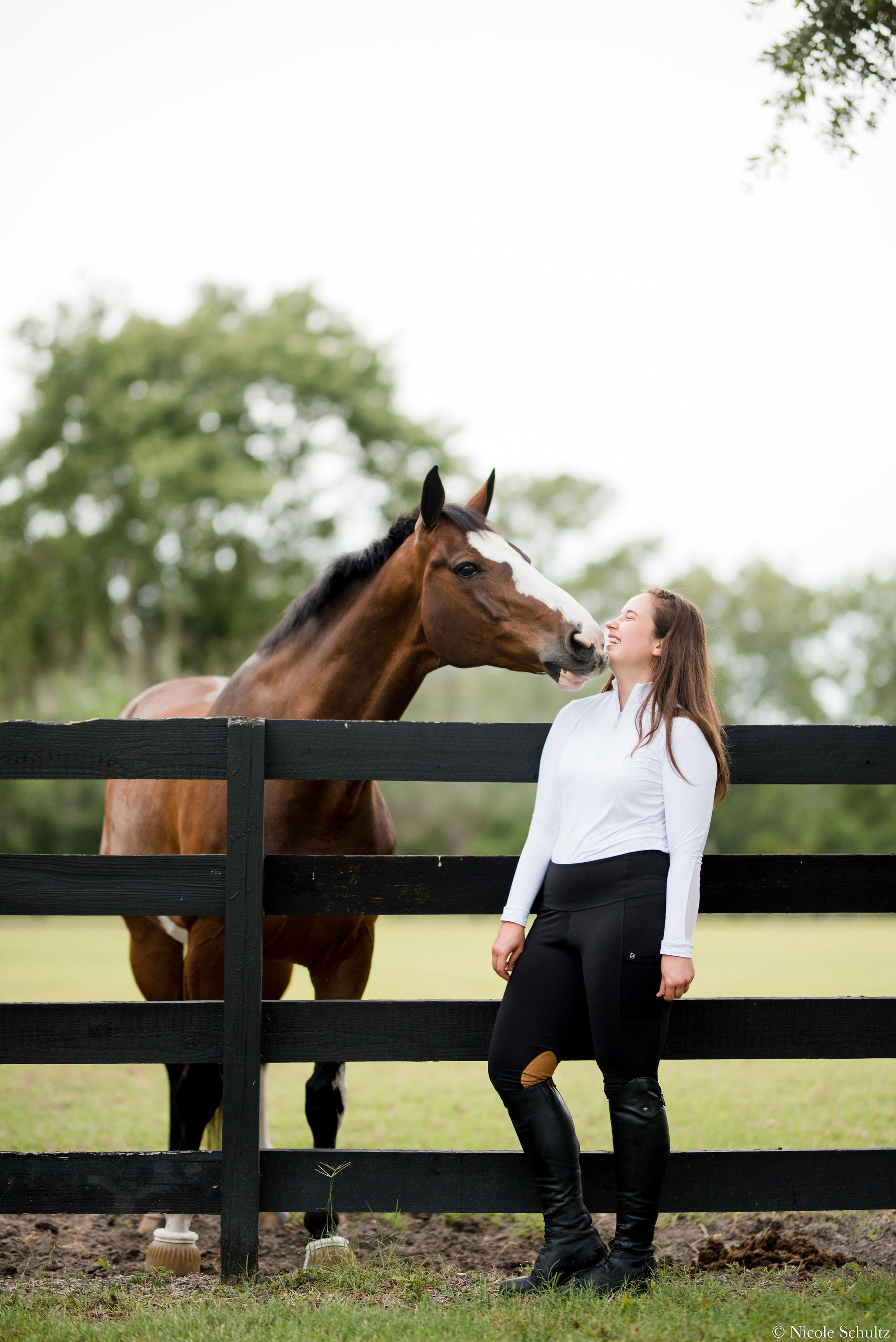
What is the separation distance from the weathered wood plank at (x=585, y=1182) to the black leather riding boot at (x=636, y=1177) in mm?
A: 226

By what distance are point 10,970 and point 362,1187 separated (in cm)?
1098

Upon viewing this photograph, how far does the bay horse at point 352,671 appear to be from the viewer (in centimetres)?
361

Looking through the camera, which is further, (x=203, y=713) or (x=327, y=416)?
(x=327, y=416)

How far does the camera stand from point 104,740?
322 cm

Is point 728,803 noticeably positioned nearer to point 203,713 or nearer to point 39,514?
point 39,514

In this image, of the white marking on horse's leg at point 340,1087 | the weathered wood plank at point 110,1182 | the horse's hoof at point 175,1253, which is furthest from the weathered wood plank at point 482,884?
the horse's hoof at point 175,1253

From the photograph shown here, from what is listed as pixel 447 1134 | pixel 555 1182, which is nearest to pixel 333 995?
pixel 555 1182

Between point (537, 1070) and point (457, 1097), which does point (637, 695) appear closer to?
point (537, 1070)

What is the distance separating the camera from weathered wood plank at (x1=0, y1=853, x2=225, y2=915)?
10.5 ft

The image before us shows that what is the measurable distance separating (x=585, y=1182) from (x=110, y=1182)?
1.41m

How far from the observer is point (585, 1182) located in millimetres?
3170

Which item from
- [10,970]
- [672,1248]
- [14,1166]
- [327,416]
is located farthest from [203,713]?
[327,416]

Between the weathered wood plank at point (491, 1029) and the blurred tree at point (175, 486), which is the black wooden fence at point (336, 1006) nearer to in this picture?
the weathered wood plank at point (491, 1029)

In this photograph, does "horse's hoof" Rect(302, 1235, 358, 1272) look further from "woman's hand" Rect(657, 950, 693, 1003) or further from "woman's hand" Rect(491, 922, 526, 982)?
"woman's hand" Rect(657, 950, 693, 1003)
